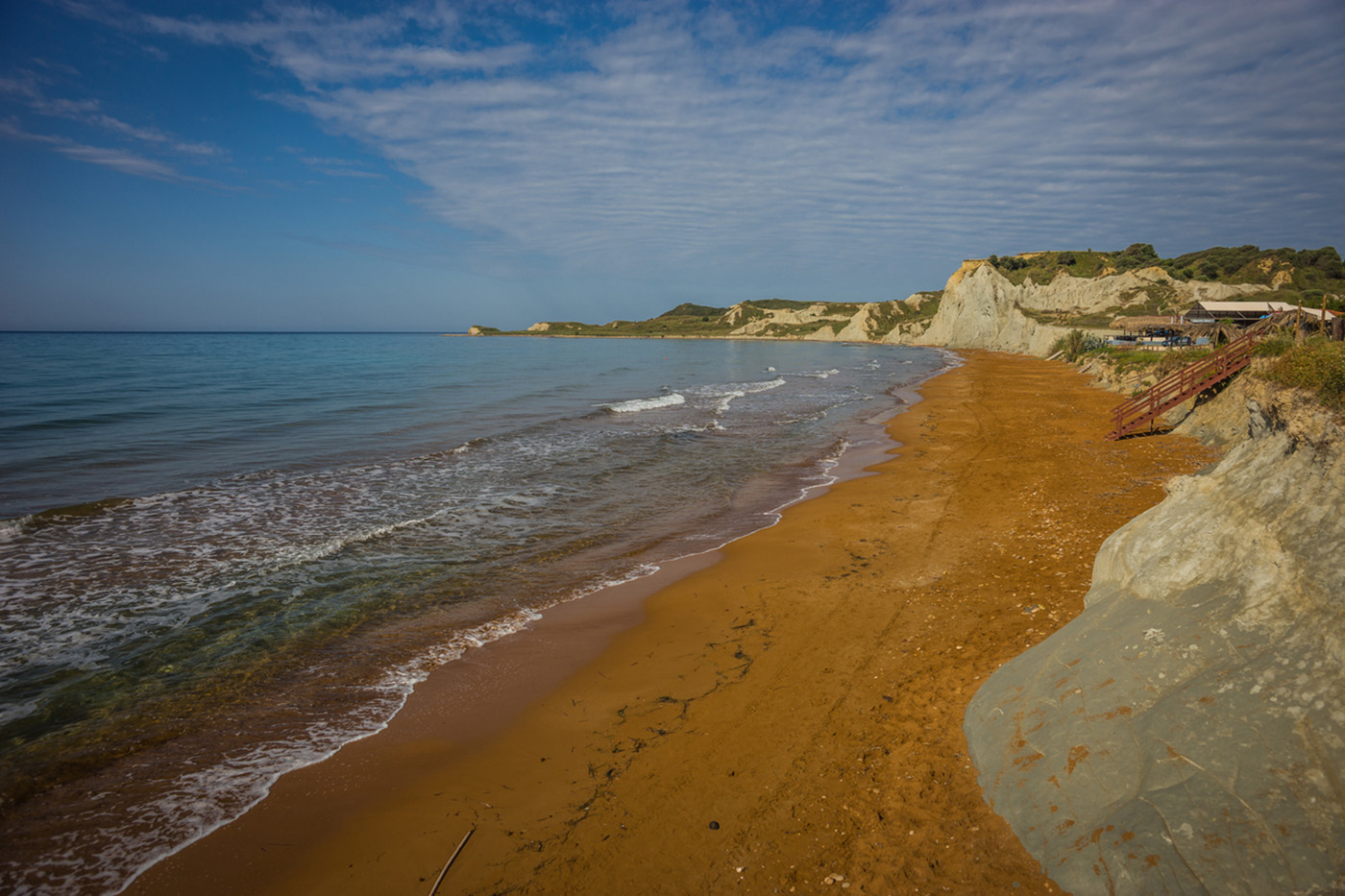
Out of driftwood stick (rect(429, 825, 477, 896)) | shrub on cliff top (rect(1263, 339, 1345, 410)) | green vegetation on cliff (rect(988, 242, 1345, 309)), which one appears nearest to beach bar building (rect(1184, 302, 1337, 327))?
green vegetation on cliff (rect(988, 242, 1345, 309))

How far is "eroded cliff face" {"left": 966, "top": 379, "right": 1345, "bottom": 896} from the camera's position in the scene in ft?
10.8

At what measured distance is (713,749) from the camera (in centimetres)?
551

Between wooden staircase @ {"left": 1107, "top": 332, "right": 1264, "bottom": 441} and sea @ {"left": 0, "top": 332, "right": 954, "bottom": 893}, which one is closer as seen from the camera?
sea @ {"left": 0, "top": 332, "right": 954, "bottom": 893}

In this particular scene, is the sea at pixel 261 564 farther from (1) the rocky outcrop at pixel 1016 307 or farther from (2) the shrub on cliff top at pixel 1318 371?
(1) the rocky outcrop at pixel 1016 307

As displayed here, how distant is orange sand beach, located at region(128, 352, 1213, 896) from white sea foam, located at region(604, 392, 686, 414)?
837 inches

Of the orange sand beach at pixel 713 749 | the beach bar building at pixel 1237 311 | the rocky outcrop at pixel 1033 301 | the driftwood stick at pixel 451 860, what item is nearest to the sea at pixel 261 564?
the orange sand beach at pixel 713 749

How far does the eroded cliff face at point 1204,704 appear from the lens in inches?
130

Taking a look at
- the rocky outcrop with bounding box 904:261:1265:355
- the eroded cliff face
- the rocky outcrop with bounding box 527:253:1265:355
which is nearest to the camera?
the eroded cliff face

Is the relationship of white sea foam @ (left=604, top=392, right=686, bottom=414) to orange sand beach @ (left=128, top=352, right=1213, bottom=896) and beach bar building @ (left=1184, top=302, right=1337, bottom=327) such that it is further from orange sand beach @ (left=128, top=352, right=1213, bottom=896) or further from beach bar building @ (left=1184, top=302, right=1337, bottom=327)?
beach bar building @ (left=1184, top=302, right=1337, bottom=327)

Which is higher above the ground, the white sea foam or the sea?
the white sea foam

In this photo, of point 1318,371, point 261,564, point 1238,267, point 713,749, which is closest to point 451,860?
point 713,749

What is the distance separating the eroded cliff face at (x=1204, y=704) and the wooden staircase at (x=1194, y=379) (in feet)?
45.8

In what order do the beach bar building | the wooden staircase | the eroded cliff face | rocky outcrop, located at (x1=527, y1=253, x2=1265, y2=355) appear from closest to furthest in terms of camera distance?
→ the eroded cliff face → the wooden staircase → the beach bar building → rocky outcrop, located at (x1=527, y1=253, x2=1265, y2=355)

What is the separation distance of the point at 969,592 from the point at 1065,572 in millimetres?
1412
